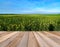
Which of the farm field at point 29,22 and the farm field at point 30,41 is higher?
the farm field at point 30,41

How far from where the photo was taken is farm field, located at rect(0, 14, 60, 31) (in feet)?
15.1

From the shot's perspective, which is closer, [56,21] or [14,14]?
[56,21]

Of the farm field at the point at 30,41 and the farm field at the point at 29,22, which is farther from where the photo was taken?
the farm field at the point at 29,22

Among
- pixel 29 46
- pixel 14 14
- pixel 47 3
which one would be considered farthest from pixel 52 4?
pixel 29 46

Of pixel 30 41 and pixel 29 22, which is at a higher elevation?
pixel 30 41

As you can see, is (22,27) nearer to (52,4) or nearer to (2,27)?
(2,27)

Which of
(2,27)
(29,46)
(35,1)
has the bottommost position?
(2,27)

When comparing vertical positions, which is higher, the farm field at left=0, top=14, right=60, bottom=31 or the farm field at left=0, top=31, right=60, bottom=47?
the farm field at left=0, top=31, right=60, bottom=47

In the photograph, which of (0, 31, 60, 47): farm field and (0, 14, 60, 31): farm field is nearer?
(0, 31, 60, 47): farm field

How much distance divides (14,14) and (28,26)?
826 millimetres

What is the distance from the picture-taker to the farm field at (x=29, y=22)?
4.61m

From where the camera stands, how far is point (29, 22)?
4.77 meters

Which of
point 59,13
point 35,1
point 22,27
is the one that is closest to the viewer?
point 22,27

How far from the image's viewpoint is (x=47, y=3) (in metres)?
5.17
